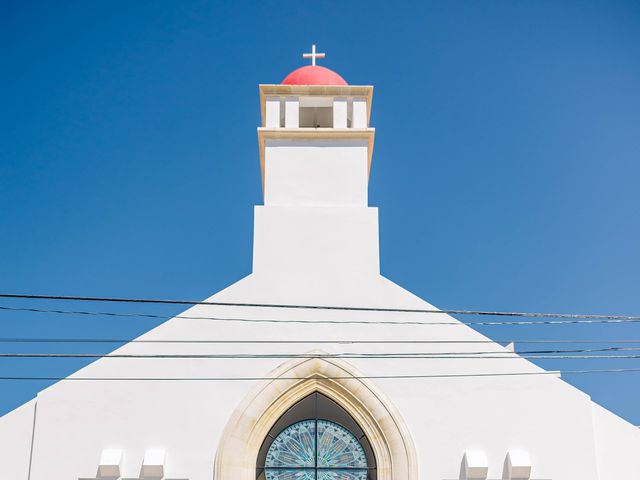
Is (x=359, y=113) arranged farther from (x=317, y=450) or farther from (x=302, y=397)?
(x=317, y=450)

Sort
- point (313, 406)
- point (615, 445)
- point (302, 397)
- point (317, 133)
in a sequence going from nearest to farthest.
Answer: point (615, 445), point (302, 397), point (313, 406), point (317, 133)

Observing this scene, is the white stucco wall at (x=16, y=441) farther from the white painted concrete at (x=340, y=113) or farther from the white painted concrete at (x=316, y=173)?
the white painted concrete at (x=340, y=113)

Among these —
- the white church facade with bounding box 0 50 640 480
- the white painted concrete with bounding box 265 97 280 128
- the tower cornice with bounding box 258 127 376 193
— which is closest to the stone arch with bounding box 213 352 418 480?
the white church facade with bounding box 0 50 640 480

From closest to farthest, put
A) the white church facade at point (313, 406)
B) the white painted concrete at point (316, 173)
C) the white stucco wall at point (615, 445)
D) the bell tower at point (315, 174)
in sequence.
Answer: the white church facade at point (313, 406)
the white stucco wall at point (615, 445)
the bell tower at point (315, 174)
the white painted concrete at point (316, 173)

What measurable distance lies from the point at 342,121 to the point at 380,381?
19.7ft

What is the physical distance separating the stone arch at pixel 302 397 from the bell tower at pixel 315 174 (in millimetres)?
2259

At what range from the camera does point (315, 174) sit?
67.3ft

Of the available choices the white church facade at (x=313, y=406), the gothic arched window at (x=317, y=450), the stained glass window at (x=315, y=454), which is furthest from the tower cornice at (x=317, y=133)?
the stained glass window at (x=315, y=454)

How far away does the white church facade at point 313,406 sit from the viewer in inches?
673

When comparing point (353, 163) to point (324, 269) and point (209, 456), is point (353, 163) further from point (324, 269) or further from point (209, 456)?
point (209, 456)

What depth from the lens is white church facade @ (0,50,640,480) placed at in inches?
673

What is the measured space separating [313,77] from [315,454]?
8.39 m

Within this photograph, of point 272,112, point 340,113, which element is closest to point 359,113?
point 340,113

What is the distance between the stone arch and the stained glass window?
1.28 ft
